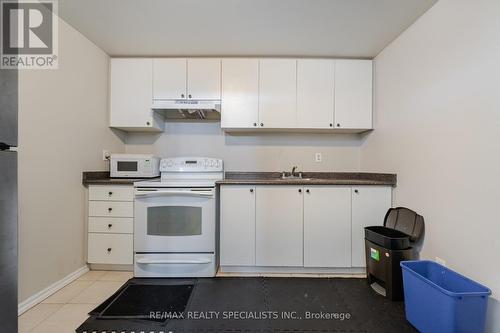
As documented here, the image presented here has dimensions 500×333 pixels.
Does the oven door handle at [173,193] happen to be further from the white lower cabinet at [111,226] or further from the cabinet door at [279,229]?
the cabinet door at [279,229]

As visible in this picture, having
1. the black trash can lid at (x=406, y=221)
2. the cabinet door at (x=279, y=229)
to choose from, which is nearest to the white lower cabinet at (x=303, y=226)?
the cabinet door at (x=279, y=229)

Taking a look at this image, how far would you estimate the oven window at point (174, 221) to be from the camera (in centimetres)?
211

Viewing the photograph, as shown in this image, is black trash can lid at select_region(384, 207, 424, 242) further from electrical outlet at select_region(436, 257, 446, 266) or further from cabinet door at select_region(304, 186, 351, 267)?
cabinet door at select_region(304, 186, 351, 267)

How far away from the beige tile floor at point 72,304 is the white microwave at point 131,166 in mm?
987

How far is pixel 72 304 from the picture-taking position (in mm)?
1715

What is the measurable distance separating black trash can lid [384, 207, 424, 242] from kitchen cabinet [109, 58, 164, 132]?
8.59 feet

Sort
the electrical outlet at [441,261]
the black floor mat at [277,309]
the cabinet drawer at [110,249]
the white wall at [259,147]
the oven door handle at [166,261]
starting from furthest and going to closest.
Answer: the white wall at [259,147] → the cabinet drawer at [110,249] → the oven door handle at [166,261] → the electrical outlet at [441,261] → the black floor mat at [277,309]

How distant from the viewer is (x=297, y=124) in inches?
99.0

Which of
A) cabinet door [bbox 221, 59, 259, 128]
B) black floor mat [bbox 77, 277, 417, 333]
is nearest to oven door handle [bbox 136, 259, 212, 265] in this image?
black floor mat [bbox 77, 277, 417, 333]

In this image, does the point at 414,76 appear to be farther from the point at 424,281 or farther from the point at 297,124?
the point at 424,281

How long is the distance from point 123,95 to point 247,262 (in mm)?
2252

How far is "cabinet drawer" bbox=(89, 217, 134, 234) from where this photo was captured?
2.18 metres

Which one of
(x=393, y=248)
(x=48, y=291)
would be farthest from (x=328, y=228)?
(x=48, y=291)

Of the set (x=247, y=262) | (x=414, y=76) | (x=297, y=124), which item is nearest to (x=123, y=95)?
(x=297, y=124)
